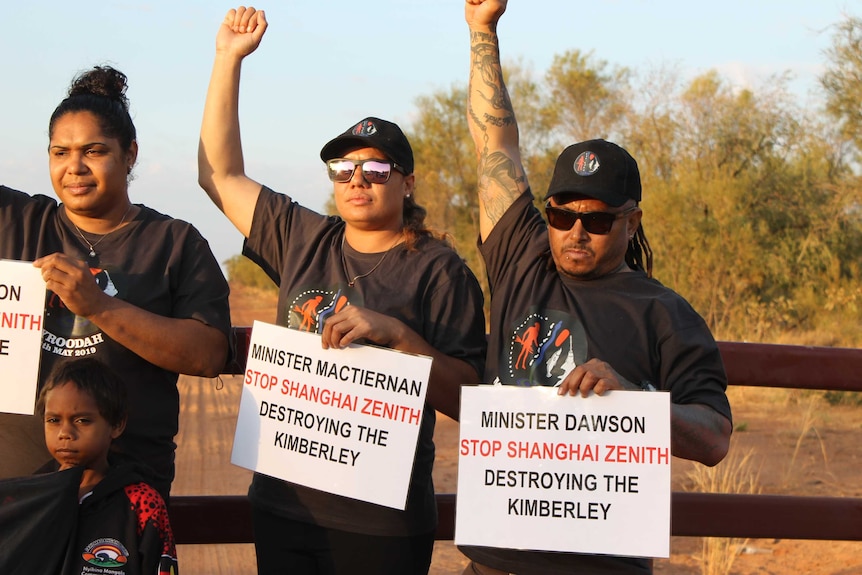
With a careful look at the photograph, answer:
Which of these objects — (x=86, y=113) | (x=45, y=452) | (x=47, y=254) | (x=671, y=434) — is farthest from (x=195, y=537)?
(x=671, y=434)

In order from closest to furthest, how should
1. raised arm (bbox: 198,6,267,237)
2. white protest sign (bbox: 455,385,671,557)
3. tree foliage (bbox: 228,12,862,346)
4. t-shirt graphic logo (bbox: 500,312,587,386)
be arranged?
white protest sign (bbox: 455,385,671,557), t-shirt graphic logo (bbox: 500,312,587,386), raised arm (bbox: 198,6,267,237), tree foliage (bbox: 228,12,862,346)

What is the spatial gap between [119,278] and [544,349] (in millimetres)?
1416

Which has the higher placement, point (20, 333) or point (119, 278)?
point (119, 278)

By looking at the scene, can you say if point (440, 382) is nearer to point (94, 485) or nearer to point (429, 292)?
point (429, 292)

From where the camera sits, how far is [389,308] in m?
3.50

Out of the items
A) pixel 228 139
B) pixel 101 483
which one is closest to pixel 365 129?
pixel 228 139

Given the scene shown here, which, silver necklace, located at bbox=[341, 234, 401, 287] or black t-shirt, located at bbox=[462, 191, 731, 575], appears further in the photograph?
silver necklace, located at bbox=[341, 234, 401, 287]

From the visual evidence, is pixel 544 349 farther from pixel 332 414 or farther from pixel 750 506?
pixel 750 506

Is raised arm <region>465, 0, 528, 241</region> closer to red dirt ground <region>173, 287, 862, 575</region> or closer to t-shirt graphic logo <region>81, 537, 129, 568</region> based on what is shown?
red dirt ground <region>173, 287, 862, 575</region>

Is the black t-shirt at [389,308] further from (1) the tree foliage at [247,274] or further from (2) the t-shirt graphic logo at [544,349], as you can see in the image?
(1) the tree foliage at [247,274]

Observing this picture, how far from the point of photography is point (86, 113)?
3516 mm

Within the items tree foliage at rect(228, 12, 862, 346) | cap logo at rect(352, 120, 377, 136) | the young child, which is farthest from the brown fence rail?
tree foliage at rect(228, 12, 862, 346)

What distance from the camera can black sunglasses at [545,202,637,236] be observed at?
322 centimetres

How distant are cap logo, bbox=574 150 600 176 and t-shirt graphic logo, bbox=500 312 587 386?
17.7 inches
